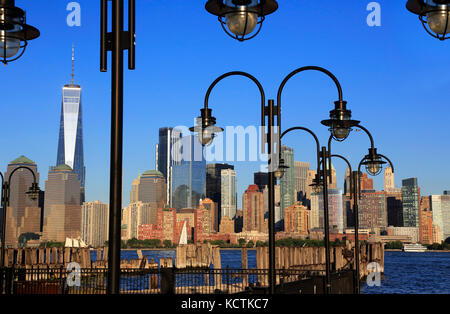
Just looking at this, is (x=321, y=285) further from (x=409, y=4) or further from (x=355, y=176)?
(x=409, y=4)

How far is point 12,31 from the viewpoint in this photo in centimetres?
771

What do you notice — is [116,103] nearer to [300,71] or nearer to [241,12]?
[241,12]

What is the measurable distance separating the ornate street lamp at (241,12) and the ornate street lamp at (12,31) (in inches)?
104

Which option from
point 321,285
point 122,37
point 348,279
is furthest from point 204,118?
point 348,279

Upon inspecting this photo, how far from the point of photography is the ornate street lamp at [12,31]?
745cm

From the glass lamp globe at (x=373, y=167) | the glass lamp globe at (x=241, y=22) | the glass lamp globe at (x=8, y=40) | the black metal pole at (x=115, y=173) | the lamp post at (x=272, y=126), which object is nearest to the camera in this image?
the black metal pole at (x=115, y=173)

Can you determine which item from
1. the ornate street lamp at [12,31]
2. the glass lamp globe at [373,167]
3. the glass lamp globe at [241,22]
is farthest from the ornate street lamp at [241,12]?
the glass lamp globe at [373,167]

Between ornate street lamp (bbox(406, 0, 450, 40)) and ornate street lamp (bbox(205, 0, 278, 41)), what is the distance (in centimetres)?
198

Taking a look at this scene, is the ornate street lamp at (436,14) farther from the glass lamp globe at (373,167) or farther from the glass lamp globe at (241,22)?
the glass lamp globe at (373,167)

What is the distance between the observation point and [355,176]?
26.1m

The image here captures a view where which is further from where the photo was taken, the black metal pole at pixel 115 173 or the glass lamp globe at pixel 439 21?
the glass lamp globe at pixel 439 21

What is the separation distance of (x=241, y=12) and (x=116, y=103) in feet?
8.58

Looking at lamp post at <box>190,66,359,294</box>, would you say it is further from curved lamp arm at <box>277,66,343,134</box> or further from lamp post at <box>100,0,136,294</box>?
lamp post at <box>100,0,136,294</box>
